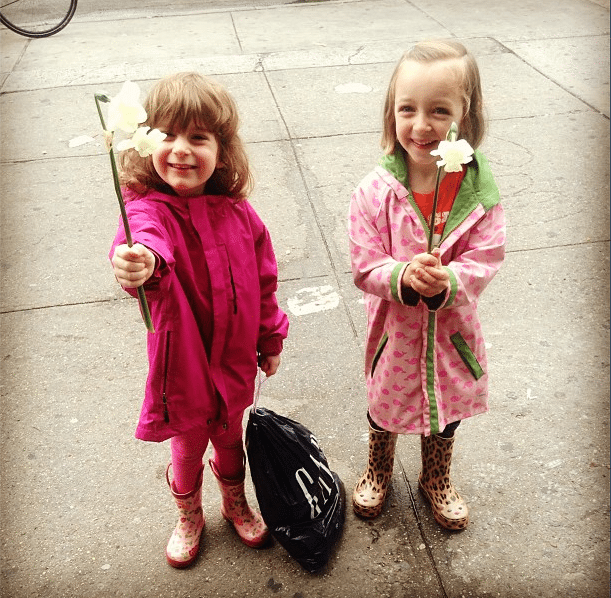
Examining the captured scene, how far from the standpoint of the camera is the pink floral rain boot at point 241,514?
2.29 m

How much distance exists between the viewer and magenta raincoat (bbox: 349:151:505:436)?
6.27 feet

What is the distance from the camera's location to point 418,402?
2.09m

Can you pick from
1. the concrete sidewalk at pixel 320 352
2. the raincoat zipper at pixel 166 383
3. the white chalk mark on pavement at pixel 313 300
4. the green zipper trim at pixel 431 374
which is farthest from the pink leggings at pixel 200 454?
the white chalk mark on pavement at pixel 313 300

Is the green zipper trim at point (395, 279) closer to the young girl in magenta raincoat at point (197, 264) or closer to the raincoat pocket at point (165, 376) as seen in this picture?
the young girl in magenta raincoat at point (197, 264)

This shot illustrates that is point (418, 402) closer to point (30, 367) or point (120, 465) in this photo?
point (120, 465)

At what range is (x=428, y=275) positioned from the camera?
177cm

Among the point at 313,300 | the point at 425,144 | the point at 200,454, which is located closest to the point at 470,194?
the point at 425,144

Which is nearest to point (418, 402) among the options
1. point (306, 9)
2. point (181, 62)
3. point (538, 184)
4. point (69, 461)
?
point (69, 461)

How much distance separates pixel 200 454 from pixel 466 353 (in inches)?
33.0

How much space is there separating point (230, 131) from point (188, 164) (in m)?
0.17

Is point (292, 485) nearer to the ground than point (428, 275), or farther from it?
nearer to the ground

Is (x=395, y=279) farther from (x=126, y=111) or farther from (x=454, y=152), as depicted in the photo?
(x=126, y=111)

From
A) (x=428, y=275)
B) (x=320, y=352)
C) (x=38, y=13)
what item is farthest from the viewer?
(x=38, y=13)

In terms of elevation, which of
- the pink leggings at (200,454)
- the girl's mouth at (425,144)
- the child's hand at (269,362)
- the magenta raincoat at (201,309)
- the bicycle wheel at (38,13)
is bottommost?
the bicycle wheel at (38,13)
